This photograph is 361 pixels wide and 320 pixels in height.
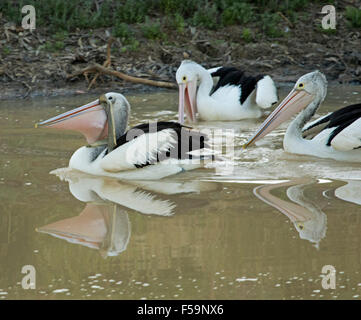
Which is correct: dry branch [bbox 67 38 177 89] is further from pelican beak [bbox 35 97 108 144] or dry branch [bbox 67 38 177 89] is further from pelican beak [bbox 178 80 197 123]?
pelican beak [bbox 35 97 108 144]

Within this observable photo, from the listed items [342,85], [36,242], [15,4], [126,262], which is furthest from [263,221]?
[15,4]

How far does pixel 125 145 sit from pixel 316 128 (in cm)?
186

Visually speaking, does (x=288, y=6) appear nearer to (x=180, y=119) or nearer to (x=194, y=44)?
(x=194, y=44)

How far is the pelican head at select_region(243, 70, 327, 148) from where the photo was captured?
607 cm

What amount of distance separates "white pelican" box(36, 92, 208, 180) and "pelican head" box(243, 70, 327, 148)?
2.53ft

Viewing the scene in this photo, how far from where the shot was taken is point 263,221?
4.30 meters

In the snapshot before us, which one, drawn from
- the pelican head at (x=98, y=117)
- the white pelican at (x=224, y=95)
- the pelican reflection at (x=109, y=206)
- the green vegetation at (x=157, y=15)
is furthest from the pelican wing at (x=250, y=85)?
the pelican reflection at (x=109, y=206)

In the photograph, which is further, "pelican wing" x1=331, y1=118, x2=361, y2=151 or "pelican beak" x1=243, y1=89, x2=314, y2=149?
"pelican beak" x1=243, y1=89, x2=314, y2=149

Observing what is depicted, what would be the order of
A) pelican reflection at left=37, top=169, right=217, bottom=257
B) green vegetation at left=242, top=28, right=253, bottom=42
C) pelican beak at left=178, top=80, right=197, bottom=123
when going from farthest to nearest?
green vegetation at left=242, top=28, right=253, bottom=42 → pelican beak at left=178, top=80, right=197, bottom=123 → pelican reflection at left=37, top=169, right=217, bottom=257

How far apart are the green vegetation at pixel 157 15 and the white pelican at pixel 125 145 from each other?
4.20 metres

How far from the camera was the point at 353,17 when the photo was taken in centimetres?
1038

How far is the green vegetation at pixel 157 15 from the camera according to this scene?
9.84m

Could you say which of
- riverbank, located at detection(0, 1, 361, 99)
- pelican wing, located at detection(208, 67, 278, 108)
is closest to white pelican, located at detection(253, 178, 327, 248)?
pelican wing, located at detection(208, 67, 278, 108)

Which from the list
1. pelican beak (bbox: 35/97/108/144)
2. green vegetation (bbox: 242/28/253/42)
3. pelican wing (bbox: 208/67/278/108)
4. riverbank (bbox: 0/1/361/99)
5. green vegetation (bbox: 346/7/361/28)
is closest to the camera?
pelican beak (bbox: 35/97/108/144)
